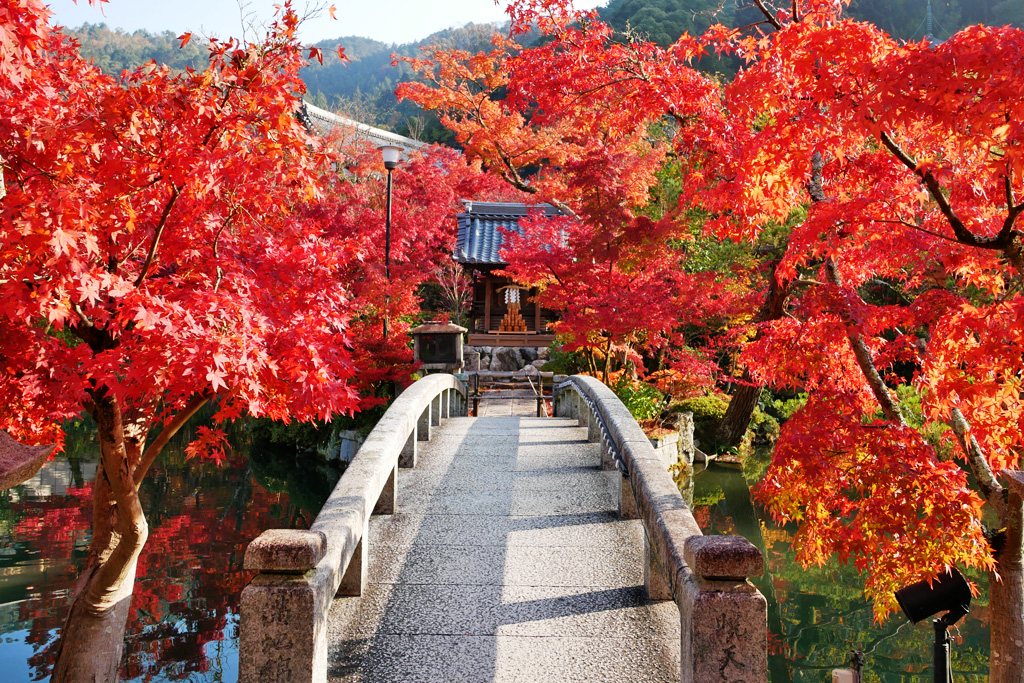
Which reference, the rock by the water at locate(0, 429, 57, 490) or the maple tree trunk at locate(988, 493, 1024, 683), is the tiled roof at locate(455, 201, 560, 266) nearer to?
the maple tree trunk at locate(988, 493, 1024, 683)

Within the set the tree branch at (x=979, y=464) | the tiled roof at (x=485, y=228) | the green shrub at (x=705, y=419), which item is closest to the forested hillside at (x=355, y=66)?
the tiled roof at (x=485, y=228)

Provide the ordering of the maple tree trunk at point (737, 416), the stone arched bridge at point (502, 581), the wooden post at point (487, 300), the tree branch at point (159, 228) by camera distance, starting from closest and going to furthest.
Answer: the stone arched bridge at point (502, 581) < the tree branch at point (159, 228) < the maple tree trunk at point (737, 416) < the wooden post at point (487, 300)

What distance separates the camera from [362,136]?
34469 millimetres

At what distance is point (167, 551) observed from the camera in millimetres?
9117

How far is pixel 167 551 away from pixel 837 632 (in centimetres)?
836

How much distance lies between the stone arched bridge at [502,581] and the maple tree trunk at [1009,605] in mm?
2567

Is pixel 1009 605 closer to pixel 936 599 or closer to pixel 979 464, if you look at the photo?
pixel 979 464

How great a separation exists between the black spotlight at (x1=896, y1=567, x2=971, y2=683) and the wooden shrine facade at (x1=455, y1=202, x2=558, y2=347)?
17.2m

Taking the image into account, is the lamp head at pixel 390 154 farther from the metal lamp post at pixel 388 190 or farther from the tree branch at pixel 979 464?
the tree branch at pixel 979 464

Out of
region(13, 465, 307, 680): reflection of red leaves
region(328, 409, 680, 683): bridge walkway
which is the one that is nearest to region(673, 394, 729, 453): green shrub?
region(13, 465, 307, 680): reflection of red leaves

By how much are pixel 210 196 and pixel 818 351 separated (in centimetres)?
460

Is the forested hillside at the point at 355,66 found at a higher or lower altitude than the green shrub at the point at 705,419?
higher

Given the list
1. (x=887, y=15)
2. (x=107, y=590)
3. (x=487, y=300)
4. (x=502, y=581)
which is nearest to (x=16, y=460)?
(x=107, y=590)

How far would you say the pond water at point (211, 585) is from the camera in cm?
662
